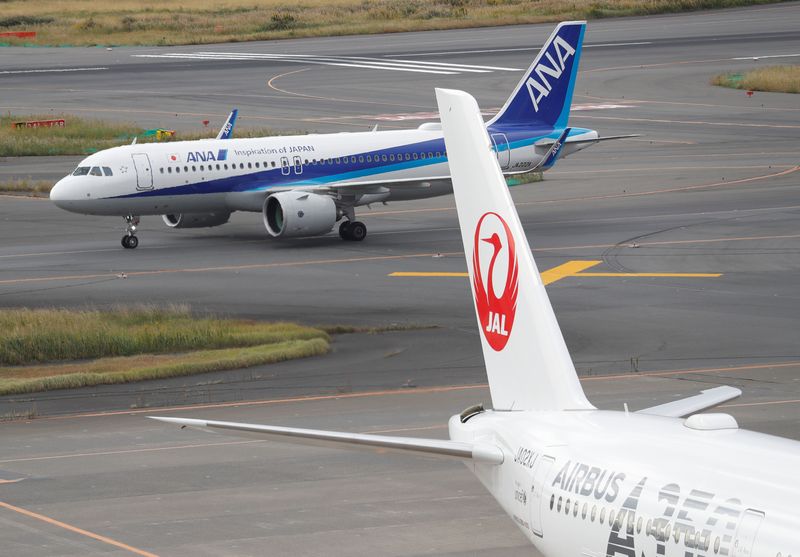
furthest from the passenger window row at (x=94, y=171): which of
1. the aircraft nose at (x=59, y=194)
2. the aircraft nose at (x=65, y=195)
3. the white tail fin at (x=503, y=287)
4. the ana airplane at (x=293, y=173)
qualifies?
the white tail fin at (x=503, y=287)

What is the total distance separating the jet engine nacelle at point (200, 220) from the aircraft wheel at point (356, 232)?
5.11 meters

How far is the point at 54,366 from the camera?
35188 mm

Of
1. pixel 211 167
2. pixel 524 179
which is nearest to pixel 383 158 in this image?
pixel 211 167

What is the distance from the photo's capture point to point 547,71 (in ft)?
188

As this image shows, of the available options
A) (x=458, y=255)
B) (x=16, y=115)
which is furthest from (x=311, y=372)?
(x=16, y=115)

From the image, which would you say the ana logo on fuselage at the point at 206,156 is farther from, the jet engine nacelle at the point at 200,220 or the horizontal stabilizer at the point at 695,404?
the horizontal stabilizer at the point at 695,404

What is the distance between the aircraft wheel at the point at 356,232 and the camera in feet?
176

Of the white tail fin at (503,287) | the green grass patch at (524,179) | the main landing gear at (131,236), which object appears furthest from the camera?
the green grass patch at (524,179)

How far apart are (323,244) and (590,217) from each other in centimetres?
1124

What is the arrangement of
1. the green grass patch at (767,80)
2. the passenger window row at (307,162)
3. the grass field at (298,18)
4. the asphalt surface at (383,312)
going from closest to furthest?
the asphalt surface at (383,312) < the passenger window row at (307,162) < the green grass patch at (767,80) < the grass field at (298,18)

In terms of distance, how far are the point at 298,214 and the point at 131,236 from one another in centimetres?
660

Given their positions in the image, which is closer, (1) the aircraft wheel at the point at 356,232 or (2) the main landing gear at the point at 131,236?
(2) the main landing gear at the point at 131,236

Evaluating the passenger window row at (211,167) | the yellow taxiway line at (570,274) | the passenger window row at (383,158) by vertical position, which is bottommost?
the yellow taxiway line at (570,274)

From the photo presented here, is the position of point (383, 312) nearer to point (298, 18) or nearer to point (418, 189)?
point (418, 189)
